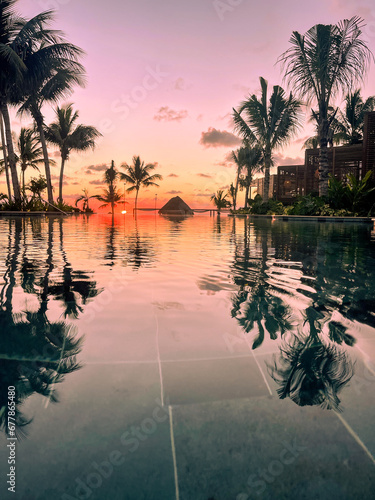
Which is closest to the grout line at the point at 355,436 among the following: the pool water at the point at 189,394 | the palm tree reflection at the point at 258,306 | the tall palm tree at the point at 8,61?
the pool water at the point at 189,394

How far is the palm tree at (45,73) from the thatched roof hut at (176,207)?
97.9 feet

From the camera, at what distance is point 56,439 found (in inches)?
38.5

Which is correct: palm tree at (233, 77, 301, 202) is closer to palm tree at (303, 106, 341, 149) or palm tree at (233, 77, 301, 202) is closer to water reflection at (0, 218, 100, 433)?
palm tree at (303, 106, 341, 149)

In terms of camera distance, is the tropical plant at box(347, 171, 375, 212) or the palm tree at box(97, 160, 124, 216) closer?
the tropical plant at box(347, 171, 375, 212)

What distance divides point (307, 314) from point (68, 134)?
30.6m

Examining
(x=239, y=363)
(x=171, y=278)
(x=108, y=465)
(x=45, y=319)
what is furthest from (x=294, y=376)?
(x=171, y=278)

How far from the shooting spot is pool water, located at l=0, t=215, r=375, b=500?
2.81 feet

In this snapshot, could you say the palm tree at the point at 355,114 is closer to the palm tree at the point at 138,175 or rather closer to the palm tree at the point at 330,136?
the palm tree at the point at 330,136

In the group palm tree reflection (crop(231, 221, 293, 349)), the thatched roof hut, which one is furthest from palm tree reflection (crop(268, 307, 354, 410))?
the thatched roof hut

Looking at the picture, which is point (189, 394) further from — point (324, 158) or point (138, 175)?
point (138, 175)

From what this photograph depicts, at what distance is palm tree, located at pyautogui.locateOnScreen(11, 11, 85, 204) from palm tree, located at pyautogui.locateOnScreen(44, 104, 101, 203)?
19.8ft

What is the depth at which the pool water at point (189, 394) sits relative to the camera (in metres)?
0.86

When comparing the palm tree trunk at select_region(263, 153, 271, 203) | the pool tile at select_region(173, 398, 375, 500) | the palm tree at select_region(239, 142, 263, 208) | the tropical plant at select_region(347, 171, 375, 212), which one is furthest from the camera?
the palm tree at select_region(239, 142, 263, 208)

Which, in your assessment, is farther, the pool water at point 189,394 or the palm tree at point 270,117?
the palm tree at point 270,117
